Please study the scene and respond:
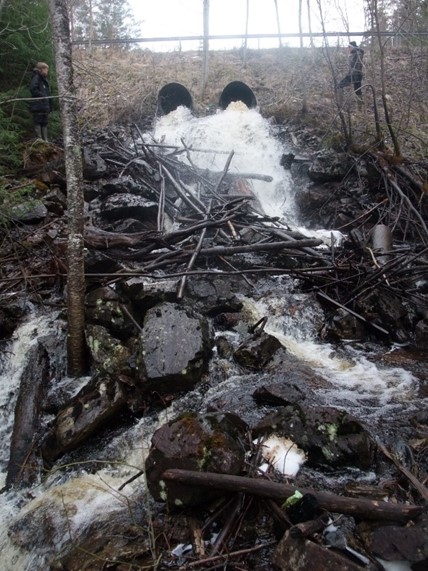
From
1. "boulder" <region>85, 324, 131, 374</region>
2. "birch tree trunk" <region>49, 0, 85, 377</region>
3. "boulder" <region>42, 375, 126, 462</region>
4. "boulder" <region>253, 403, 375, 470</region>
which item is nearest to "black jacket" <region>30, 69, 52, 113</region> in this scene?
"birch tree trunk" <region>49, 0, 85, 377</region>

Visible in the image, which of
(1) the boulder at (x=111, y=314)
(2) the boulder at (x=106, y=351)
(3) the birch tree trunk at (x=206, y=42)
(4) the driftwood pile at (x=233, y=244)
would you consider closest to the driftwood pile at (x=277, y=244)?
(4) the driftwood pile at (x=233, y=244)

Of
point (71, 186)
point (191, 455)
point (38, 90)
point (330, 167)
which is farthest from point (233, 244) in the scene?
point (38, 90)

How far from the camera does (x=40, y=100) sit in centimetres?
861

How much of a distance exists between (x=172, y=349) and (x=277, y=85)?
51.6 feet

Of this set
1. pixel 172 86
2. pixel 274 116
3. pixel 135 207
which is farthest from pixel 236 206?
pixel 172 86

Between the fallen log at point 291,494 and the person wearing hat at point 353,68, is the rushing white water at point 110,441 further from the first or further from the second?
the person wearing hat at point 353,68

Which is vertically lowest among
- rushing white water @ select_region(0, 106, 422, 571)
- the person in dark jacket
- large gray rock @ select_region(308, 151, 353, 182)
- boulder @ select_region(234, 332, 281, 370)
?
rushing white water @ select_region(0, 106, 422, 571)

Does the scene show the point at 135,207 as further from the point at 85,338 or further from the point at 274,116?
the point at 274,116

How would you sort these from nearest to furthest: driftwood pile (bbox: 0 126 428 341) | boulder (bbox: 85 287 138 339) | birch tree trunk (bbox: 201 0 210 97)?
boulder (bbox: 85 287 138 339) < driftwood pile (bbox: 0 126 428 341) < birch tree trunk (bbox: 201 0 210 97)

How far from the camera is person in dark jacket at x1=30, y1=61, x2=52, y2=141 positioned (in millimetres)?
8164

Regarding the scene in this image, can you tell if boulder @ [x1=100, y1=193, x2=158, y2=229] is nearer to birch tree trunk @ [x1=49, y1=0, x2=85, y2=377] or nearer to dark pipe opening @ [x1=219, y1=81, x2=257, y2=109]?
birch tree trunk @ [x1=49, y1=0, x2=85, y2=377]

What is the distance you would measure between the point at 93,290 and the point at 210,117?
1079 cm

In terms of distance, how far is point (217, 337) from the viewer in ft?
16.4

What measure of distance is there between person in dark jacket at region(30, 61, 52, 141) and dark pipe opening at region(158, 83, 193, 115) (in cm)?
639
